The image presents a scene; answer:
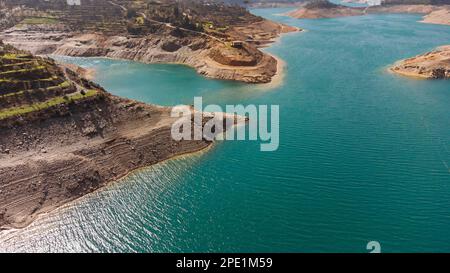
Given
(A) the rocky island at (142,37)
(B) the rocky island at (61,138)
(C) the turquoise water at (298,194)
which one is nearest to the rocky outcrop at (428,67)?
(C) the turquoise water at (298,194)

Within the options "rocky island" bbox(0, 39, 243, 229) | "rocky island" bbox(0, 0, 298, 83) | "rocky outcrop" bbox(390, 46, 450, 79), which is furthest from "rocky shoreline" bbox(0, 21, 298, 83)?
"rocky island" bbox(0, 39, 243, 229)

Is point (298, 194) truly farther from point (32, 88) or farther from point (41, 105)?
point (32, 88)

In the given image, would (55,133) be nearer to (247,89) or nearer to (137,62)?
(247,89)

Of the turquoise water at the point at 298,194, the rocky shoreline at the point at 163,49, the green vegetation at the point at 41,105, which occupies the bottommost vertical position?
the turquoise water at the point at 298,194

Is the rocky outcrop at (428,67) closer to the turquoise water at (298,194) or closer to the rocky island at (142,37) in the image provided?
the turquoise water at (298,194)

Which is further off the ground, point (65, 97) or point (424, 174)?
point (65, 97)

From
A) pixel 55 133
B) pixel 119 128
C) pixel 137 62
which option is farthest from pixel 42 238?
pixel 137 62
